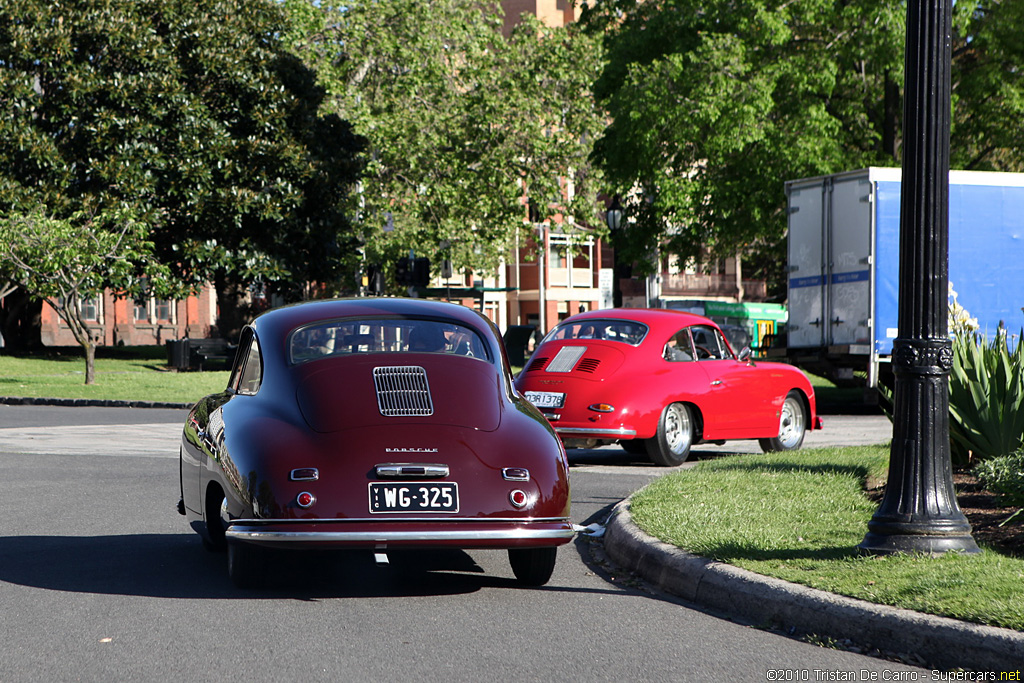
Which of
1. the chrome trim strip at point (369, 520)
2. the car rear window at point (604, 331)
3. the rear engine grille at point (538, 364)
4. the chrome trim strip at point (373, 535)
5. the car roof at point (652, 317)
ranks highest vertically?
the car roof at point (652, 317)

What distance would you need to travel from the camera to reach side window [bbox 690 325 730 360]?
532 inches

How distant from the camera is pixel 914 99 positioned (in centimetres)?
665

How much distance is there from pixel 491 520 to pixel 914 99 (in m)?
3.12

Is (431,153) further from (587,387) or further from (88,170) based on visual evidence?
(587,387)

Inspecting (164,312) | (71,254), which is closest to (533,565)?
(71,254)

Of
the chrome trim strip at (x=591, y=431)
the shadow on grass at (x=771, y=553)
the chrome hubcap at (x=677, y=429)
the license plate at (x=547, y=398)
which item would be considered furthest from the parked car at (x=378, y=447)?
the chrome hubcap at (x=677, y=429)

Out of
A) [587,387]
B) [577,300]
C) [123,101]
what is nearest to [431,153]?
[123,101]

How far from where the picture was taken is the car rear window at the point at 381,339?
23.0ft

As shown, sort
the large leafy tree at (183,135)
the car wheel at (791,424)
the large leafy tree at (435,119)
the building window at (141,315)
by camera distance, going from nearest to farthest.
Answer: the car wheel at (791,424)
the large leafy tree at (183,135)
the large leafy tree at (435,119)
the building window at (141,315)

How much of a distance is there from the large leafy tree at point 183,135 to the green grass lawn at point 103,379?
3867mm

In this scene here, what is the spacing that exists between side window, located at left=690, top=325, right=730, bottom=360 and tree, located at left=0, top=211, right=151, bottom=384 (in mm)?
17929

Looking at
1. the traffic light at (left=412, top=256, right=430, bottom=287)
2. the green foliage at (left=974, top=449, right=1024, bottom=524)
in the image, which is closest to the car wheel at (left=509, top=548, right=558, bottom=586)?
the green foliage at (left=974, top=449, right=1024, bottom=524)

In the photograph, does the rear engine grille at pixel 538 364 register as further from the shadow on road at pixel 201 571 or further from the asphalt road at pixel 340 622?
the shadow on road at pixel 201 571

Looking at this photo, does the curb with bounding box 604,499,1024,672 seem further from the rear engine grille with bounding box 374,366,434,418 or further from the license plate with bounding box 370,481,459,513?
the rear engine grille with bounding box 374,366,434,418
